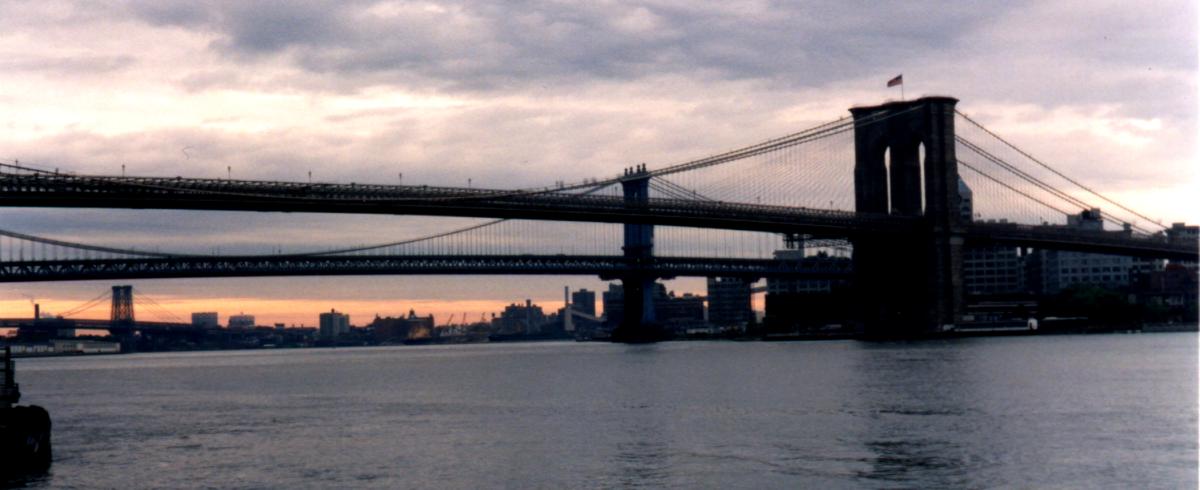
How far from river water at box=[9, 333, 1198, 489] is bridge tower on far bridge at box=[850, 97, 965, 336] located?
1195 inches

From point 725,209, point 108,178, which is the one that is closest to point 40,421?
point 108,178

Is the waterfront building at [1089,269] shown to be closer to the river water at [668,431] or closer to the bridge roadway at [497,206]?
the bridge roadway at [497,206]

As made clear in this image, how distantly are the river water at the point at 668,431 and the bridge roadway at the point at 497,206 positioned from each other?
9036 millimetres

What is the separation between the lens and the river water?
20844 mm

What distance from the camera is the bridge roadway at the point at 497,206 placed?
5288cm

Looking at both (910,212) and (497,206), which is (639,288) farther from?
(497,206)

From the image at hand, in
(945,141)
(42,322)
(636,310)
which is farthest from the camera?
(42,322)

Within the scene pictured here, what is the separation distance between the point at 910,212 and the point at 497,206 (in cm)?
2362

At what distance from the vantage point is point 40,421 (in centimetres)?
2402

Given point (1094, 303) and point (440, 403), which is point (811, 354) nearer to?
point (440, 403)

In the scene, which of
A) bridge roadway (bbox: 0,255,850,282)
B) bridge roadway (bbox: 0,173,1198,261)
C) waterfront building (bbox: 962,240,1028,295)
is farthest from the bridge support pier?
waterfront building (bbox: 962,240,1028,295)

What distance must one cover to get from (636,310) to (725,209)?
155 feet

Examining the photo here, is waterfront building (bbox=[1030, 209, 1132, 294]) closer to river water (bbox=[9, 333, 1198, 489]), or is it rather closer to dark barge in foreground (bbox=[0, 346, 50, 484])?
river water (bbox=[9, 333, 1198, 489])

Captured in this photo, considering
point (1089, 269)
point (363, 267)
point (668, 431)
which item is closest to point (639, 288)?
point (363, 267)
